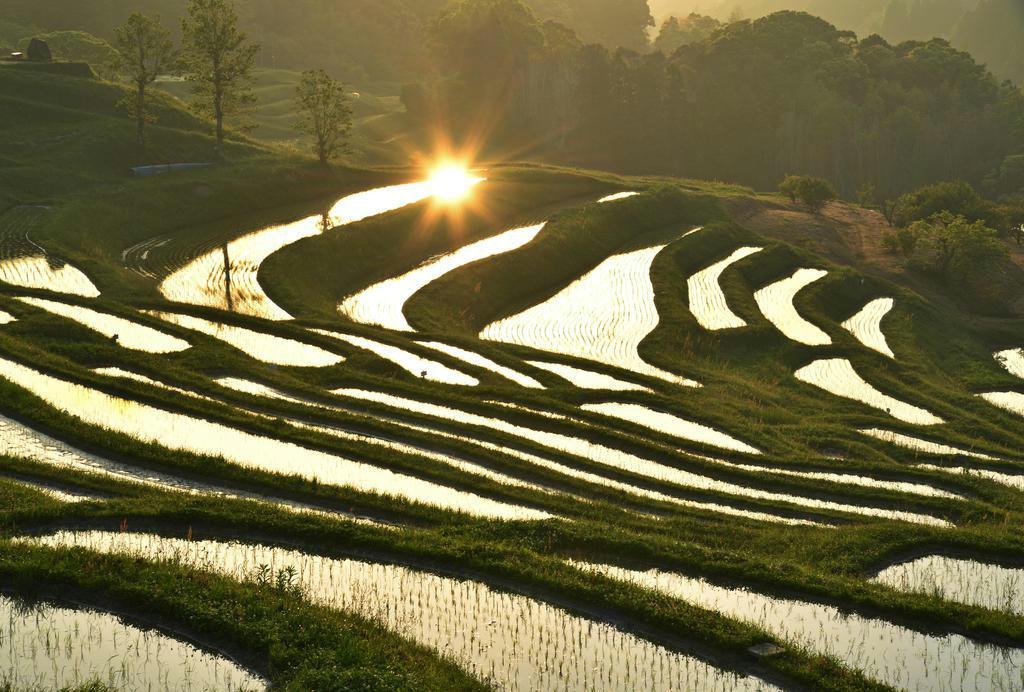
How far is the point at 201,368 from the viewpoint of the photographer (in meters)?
32.4

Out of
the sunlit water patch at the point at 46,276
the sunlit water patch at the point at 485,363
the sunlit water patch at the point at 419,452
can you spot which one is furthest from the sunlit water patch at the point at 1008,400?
the sunlit water patch at the point at 46,276

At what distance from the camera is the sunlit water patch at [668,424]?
106 feet

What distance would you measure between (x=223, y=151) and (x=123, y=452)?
46.7 metres

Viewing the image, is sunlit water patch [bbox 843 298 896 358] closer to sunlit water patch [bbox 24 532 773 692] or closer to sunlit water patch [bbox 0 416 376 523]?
sunlit water patch [bbox 0 416 376 523]

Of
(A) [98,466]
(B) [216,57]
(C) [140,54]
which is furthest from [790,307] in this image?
(C) [140,54]

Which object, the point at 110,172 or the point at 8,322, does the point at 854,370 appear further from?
the point at 110,172

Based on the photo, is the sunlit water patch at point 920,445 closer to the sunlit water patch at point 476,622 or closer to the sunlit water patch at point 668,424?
the sunlit water patch at point 668,424

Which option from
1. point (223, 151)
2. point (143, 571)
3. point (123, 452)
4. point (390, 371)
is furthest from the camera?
point (223, 151)

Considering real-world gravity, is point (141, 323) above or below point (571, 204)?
below

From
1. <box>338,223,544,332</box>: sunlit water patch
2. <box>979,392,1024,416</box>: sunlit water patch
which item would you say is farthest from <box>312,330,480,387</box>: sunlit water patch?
<box>979,392,1024,416</box>: sunlit water patch

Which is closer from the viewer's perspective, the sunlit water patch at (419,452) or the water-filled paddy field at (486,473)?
the water-filled paddy field at (486,473)

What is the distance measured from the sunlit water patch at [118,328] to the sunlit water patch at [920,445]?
76.3 feet

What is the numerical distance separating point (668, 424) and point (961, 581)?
12667 mm

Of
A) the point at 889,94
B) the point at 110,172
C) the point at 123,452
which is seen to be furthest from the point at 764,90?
the point at 123,452
